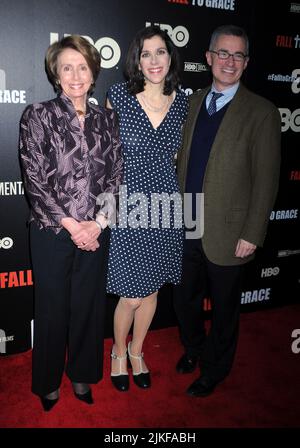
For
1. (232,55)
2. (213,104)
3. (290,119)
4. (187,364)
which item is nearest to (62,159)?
(213,104)

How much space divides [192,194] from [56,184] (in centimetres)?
73

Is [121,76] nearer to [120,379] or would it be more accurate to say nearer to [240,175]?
[240,175]

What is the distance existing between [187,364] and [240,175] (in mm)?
1259

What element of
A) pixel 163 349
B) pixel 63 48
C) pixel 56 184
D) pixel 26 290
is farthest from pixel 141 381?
pixel 63 48

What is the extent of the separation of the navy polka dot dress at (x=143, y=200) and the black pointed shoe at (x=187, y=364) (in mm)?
667

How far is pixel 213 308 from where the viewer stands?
2.28 m

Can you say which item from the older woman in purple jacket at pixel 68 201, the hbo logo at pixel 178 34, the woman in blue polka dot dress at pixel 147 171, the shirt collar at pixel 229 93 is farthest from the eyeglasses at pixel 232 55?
the hbo logo at pixel 178 34

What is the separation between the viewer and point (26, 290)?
2.67 meters

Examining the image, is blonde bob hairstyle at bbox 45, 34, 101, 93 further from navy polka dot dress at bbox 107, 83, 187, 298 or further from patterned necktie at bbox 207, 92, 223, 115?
patterned necktie at bbox 207, 92, 223, 115

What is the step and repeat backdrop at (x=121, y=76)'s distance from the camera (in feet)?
7.58

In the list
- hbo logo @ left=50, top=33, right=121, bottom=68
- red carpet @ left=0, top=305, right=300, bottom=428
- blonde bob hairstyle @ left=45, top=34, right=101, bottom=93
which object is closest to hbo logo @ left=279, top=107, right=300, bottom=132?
hbo logo @ left=50, top=33, right=121, bottom=68

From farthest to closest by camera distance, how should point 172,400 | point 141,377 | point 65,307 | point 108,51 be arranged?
point 108,51 → point 141,377 → point 172,400 → point 65,307

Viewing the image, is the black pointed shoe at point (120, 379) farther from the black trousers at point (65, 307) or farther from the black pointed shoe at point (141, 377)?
the black trousers at point (65, 307)

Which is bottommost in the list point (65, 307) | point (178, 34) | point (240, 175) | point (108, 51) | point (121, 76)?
point (65, 307)
